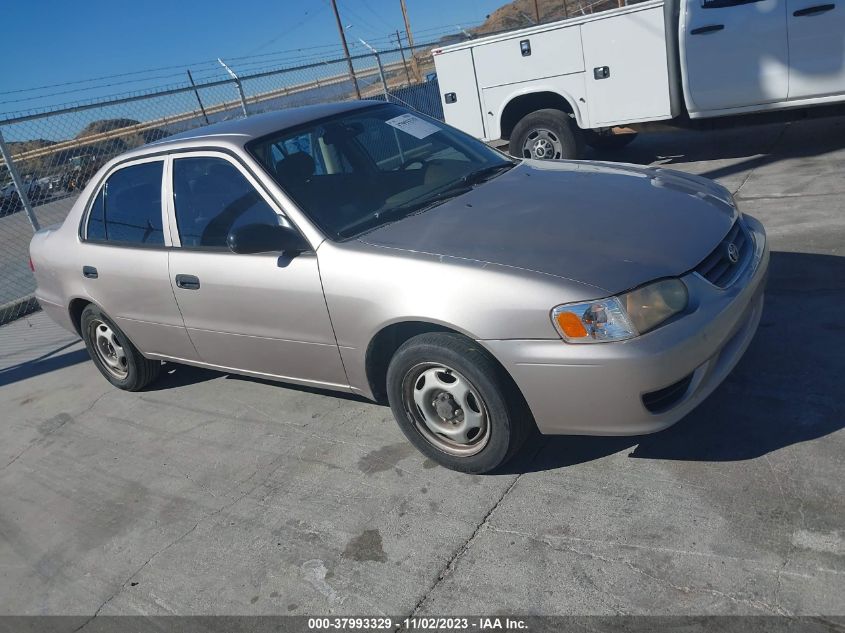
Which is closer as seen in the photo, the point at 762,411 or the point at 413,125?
the point at 762,411

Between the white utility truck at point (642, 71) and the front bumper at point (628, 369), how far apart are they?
204 inches

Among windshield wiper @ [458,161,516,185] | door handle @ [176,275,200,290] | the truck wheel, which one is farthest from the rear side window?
the truck wheel

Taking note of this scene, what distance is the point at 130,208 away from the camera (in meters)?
4.80

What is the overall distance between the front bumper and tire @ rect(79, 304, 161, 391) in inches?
125

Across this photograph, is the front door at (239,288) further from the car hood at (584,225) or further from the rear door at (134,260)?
the car hood at (584,225)

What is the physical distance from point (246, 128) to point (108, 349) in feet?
7.08

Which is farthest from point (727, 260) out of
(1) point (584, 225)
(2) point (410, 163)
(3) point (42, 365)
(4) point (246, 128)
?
(3) point (42, 365)

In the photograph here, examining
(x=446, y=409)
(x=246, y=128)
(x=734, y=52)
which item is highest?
(x=246, y=128)

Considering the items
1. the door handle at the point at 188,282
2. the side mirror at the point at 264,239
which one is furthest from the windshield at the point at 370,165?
the door handle at the point at 188,282

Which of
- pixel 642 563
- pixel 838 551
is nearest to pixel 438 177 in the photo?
pixel 642 563

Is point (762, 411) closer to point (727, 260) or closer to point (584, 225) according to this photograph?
point (727, 260)

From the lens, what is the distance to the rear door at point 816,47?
276 inches

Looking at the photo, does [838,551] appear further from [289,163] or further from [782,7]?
[782,7]

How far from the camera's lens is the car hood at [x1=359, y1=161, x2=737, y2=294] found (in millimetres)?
3070
